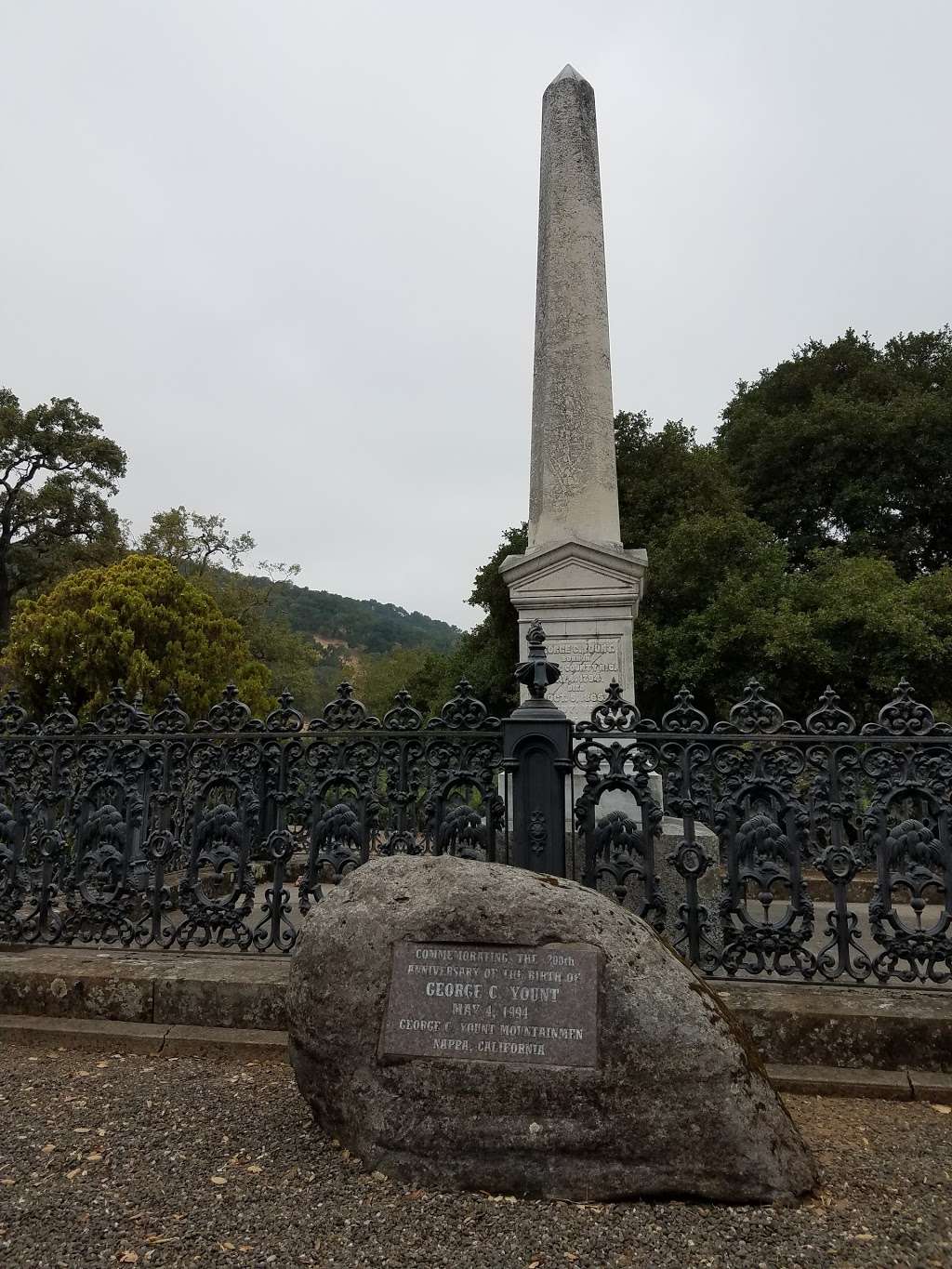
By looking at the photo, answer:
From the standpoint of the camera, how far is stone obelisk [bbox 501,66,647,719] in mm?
6988

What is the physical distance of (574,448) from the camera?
7.88m

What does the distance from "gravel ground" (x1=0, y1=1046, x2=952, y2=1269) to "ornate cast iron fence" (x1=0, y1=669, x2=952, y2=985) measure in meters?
1.09

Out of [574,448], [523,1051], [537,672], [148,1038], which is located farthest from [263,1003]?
[574,448]

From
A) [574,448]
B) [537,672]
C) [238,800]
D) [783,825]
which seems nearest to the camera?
[537,672]

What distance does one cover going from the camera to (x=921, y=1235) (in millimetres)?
2443

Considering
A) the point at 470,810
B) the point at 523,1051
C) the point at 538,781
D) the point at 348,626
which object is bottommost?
the point at 523,1051

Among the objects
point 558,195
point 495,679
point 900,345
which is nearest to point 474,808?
point 558,195

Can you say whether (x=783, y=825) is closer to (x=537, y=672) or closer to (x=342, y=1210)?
(x=537, y=672)

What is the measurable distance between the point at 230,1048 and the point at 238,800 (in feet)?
4.51

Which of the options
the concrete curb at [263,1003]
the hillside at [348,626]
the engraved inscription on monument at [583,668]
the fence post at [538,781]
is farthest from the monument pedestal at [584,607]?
the hillside at [348,626]

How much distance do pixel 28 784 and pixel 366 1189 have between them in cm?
362

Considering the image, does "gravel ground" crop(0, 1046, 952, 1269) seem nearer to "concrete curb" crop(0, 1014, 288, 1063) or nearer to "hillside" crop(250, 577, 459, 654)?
"concrete curb" crop(0, 1014, 288, 1063)

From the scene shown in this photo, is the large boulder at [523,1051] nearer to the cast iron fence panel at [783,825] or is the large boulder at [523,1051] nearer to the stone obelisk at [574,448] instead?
the cast iron fence panel at [783,825]

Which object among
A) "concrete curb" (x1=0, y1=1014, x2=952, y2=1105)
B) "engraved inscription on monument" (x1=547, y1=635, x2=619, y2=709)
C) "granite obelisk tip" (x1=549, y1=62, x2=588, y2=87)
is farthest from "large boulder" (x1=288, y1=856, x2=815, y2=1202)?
"granite obelisk tip" (x1=549, y1=62, x2=588, y2=87)
